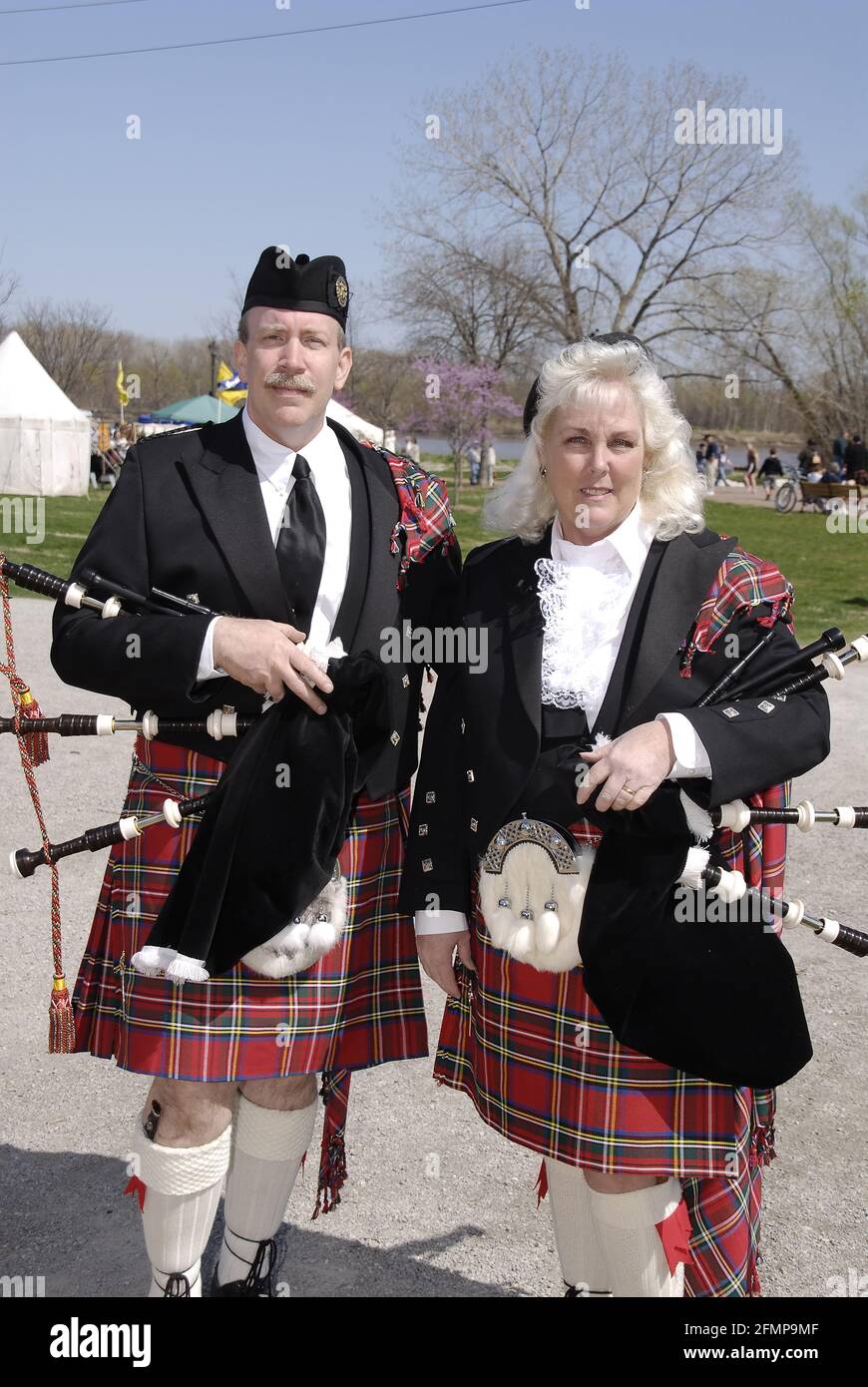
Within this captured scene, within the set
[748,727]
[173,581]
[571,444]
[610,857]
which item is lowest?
[610,857]

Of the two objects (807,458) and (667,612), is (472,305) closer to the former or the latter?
(807,458)

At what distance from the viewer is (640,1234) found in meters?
1.95

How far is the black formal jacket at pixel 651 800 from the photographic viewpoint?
1884mm

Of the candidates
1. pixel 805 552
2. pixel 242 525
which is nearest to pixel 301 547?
pixel 242 525

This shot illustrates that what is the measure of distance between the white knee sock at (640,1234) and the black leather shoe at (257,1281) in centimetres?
71

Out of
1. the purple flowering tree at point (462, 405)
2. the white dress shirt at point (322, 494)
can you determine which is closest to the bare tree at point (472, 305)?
the purple flowering tree at point (462, 405)

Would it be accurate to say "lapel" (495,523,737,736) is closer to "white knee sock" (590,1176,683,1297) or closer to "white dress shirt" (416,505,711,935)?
"white dress shirt" (416,505,711,935)

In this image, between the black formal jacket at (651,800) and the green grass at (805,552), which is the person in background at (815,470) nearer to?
the green grass at (805,552)

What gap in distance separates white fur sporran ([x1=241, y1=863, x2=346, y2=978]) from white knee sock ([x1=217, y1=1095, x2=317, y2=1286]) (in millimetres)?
307

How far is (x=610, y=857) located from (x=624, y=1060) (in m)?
0.33

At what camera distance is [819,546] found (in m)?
17.3
